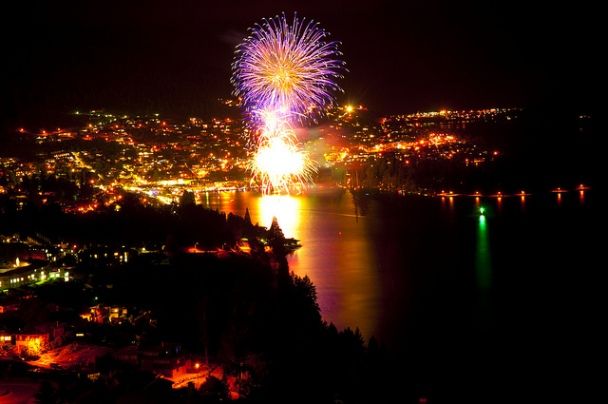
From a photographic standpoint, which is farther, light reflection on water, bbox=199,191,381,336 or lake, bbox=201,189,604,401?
light reflection on water, bbox=199,191,381,336

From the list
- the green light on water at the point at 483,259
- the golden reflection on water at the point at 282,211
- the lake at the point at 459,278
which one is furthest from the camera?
the golden reflection on water at the point at 282,211

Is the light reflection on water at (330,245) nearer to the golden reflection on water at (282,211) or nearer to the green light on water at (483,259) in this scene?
the golden reflection on water at (282,211)

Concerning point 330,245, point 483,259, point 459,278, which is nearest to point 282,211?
point 330,245

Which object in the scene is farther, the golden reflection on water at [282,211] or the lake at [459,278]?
the golden reflection on water at [282,211]

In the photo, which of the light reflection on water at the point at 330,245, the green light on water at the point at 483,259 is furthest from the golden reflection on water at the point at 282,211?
the green light on water at the point at 483,259

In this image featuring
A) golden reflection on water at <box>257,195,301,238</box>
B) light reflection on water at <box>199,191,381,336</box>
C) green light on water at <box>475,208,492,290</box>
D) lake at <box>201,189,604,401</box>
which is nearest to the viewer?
lake at <box>201,189,604,401</box>

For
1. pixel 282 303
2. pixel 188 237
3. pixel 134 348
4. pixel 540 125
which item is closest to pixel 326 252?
pixel 188 237

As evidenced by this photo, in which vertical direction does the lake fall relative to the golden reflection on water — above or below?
below

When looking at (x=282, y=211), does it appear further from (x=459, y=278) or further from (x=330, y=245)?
(x=459, y=278)

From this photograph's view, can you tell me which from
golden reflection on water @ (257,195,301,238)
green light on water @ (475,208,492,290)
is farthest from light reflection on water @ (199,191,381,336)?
green light on water @ (475,208,492,290)

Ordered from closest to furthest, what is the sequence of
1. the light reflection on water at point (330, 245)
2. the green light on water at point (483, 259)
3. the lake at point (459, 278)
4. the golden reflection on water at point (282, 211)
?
the lake at point (459, 278)
the light reflection on water at point (330, 245)
the green light on water at point (483, 259)
the golden reflection on water at point (282, 211)

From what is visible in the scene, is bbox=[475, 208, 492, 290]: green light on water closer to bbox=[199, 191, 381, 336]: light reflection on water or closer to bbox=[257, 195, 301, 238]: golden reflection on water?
bbox=[199, 191, 381, 336]: light reflection on water

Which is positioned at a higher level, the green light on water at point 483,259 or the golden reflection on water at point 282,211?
the golden reflection on water at point 282,211
